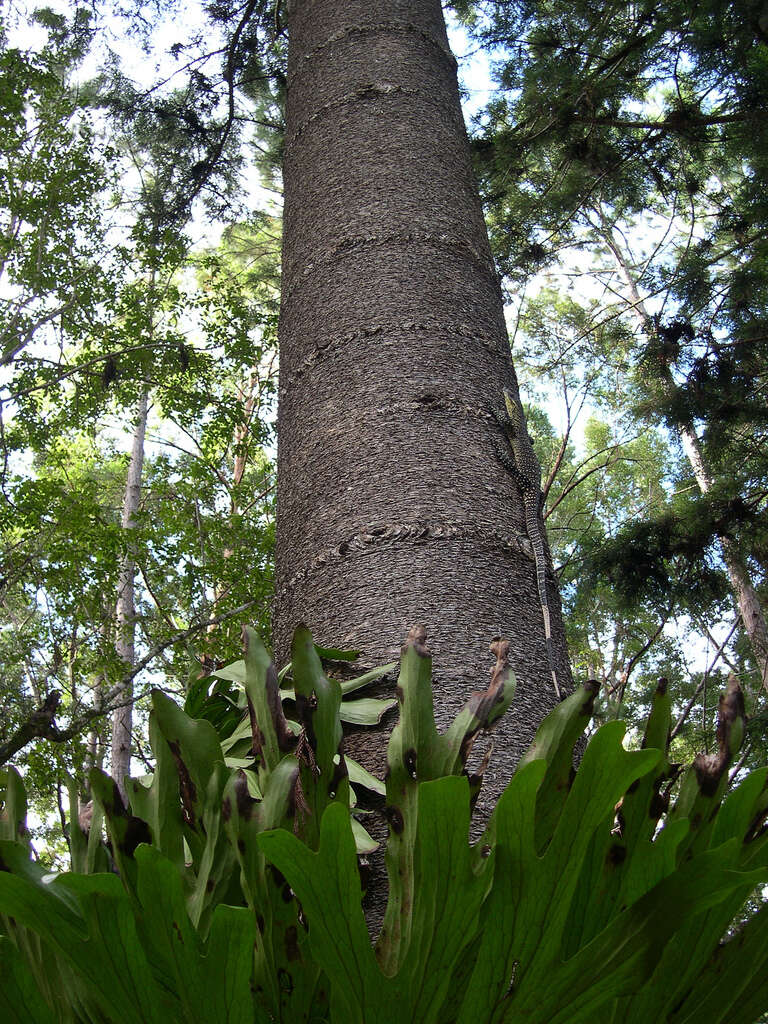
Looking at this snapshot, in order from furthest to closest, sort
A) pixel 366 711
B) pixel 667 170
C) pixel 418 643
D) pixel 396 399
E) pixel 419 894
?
pixel 667 170 < pixel 396 399 < pixel 366 711 < pixel 418 643 < pixel 419 894

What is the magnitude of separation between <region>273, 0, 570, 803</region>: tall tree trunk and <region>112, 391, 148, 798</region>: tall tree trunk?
15.3 feet

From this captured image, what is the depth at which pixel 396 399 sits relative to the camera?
3.84 feet

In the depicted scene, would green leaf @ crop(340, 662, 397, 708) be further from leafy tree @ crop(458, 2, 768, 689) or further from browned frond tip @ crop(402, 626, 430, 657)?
leafy tree @ crop(458, 2, 768, 689)

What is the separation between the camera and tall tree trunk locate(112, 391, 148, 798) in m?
7.30

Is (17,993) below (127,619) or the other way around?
below

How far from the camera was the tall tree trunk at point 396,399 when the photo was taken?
0.98m

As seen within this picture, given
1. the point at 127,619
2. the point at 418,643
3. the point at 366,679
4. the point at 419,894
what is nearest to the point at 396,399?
the point at 366,679

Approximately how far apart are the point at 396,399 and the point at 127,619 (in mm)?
6639

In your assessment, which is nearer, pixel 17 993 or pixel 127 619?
pixel 17 993

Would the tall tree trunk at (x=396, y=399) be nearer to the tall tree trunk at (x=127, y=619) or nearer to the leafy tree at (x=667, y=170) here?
the leafy tree at (x=667, y=170)

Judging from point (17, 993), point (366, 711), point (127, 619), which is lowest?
point (17, 993)

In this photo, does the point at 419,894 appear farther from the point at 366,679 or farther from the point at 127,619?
the point at 127,619

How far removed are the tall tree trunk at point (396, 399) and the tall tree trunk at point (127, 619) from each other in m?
4.68

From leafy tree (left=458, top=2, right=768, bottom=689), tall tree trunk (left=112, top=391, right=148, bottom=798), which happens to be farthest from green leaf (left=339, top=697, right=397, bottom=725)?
tall tree trunk (left=112, top=391, right=148, bottom=798)
